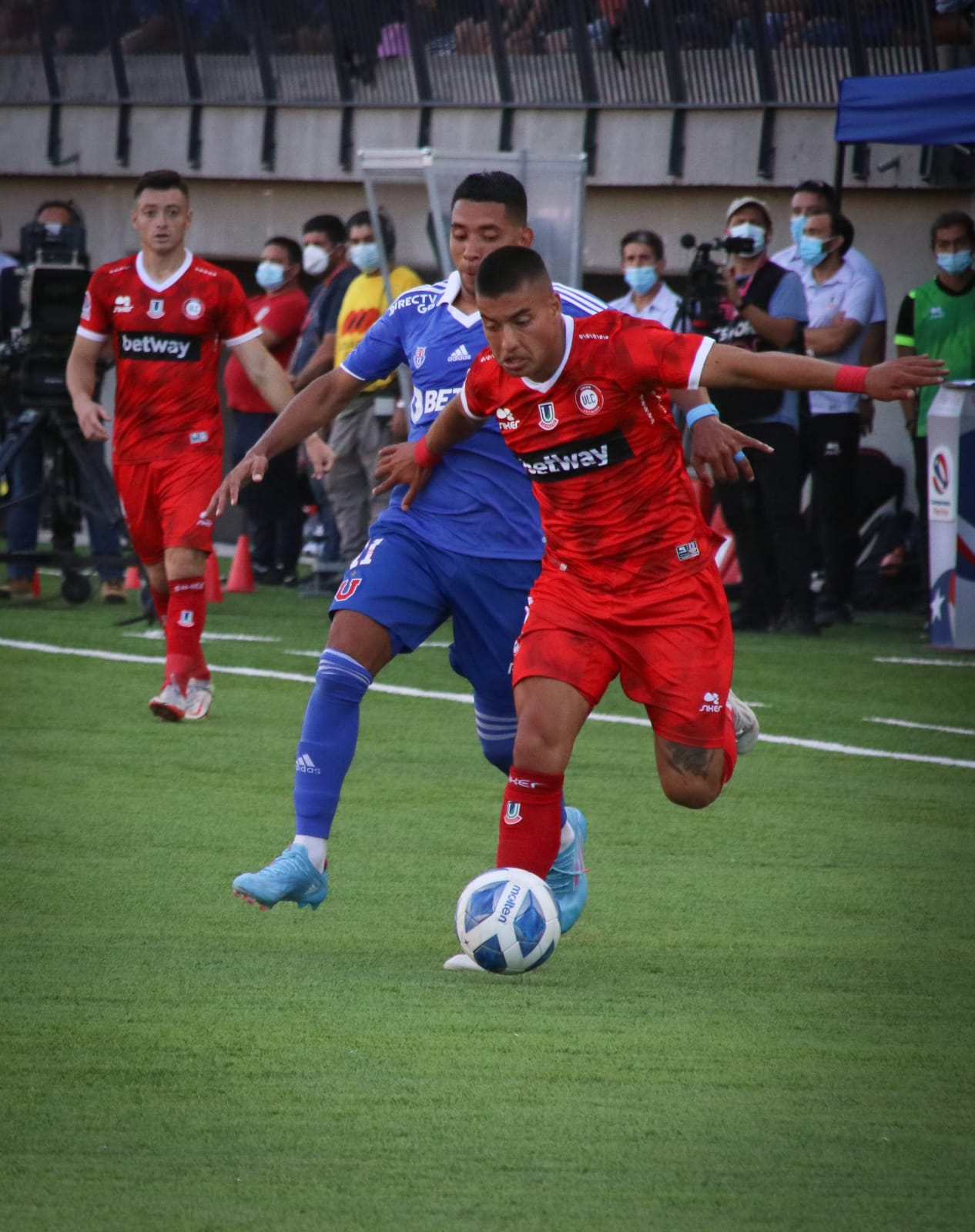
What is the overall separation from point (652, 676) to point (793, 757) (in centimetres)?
381

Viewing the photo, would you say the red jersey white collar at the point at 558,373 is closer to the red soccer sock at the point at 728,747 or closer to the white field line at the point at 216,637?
the red soccer sock at the point at 728,747

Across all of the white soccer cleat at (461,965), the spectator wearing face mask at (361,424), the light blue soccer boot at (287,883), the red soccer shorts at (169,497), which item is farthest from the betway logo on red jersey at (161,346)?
the white soccer cleat at (461,965)

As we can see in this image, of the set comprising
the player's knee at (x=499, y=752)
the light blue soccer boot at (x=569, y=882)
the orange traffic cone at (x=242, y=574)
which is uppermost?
the player's knee at (x=499, y=752)

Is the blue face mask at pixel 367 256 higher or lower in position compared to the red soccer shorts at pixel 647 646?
higher

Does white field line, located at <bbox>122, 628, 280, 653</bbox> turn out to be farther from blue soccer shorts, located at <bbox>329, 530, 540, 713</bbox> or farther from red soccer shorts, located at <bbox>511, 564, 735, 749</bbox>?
red soccer shorts, located at <bbox>511, 564, 735, 749</bbox>

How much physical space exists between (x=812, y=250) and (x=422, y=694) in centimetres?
432

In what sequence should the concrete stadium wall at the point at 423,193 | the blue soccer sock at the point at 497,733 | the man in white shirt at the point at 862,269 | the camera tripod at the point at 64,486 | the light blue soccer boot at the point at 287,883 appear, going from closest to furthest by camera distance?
the light blue soccer boot at the point at 287,883 → the blue soccer sock at the point at 497,733 → the man in white shirt at the point at 862,269 → the camera tripod at the point at 64,486 → the concrete stadium wall at the point at 423,193

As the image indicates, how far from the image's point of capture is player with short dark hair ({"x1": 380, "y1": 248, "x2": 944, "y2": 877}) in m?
5.83

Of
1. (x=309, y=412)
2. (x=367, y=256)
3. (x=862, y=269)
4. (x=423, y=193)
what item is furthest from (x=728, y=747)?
(x=423, y=193)

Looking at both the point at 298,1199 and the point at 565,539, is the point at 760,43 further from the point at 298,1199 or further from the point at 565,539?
the point at 298,1199

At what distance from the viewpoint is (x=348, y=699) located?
6.52 metres

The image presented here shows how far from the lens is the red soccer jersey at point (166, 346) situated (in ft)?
34.9

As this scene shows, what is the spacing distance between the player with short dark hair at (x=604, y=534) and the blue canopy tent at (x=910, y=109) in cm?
759

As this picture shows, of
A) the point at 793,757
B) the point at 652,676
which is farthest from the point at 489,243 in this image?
the point at 793,757
